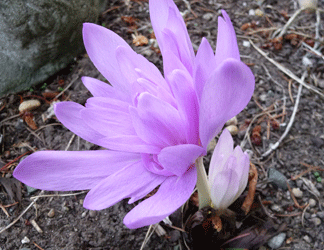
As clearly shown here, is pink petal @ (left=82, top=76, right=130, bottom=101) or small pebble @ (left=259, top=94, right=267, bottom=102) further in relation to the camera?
small pebble @ (left=259, top=94, right=267, bottom=102)

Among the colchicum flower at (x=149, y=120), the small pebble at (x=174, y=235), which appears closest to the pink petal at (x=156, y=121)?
the colchicum flower at (x=149, y=120)

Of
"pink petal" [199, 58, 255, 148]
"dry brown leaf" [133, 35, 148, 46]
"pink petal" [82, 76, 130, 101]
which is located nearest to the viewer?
"pink petal" [199, 58, 255, 148]

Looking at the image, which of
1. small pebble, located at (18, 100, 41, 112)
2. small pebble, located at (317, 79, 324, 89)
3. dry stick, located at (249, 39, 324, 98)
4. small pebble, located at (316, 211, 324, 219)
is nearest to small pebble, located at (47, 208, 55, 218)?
small pebble, located at (18, 100, 41, 112)

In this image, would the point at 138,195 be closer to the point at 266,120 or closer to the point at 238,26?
the point at 266,120

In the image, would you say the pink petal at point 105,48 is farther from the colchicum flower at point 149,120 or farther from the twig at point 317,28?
the twig at point 317,28

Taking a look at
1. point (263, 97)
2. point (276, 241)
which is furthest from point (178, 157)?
point (263, 97)

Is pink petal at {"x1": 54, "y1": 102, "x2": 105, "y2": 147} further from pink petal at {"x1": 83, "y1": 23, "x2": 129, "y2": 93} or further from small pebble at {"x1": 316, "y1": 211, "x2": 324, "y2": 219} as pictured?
small pebble at {"x1": 316, "y1": 211, "x2": 324, "y2": 219}

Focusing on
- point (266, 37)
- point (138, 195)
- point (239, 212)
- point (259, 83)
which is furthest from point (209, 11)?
point (138, 195)
